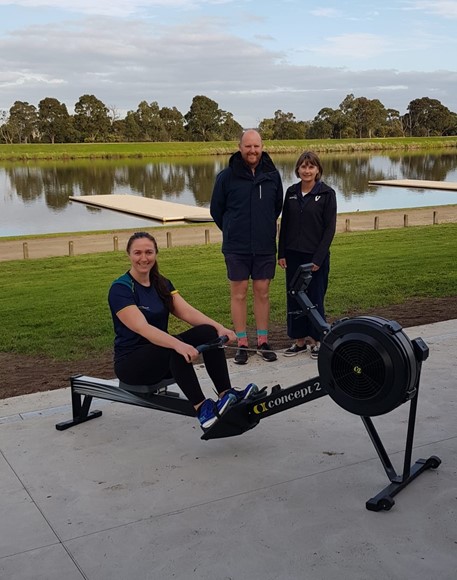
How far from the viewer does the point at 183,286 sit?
1004cm

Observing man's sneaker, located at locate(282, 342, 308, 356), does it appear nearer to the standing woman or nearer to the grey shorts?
the standing woman

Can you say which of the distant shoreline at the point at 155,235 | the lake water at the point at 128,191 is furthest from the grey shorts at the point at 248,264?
the lake water at the point at 128,191

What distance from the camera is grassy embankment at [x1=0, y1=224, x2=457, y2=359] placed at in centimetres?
729

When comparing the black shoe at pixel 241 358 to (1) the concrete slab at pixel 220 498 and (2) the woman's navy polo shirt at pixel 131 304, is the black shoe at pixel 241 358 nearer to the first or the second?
(1) the concrete slab at pixel 220 498

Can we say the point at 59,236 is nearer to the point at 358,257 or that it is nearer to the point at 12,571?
the point at 358,257

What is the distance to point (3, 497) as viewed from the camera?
3.64m

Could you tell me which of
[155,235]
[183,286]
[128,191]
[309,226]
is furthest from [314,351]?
[128,191]

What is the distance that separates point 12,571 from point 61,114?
116 meters

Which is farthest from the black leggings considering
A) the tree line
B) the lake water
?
the tree line

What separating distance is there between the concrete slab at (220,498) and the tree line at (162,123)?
354 ft

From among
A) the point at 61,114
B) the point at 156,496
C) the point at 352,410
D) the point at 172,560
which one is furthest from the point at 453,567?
the point at 61,114

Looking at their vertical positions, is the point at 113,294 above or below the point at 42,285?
above

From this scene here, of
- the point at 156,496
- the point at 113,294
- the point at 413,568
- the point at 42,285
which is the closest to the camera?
the point at 413,568

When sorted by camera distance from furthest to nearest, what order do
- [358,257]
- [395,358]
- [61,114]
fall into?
[61,114] < [358,257] < [395,358]
